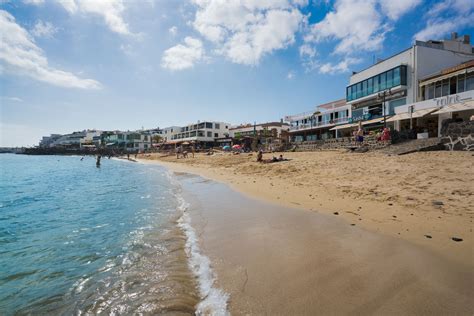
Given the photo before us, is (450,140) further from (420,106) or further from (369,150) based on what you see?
(420,106)

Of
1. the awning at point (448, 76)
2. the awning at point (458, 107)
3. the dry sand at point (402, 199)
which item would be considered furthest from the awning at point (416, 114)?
the dry sand at point (402, 199)

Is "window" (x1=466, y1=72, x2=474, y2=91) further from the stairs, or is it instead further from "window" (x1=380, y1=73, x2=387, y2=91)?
the stairs

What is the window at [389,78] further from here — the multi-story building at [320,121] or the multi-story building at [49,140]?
the multi-story building at [49,140]

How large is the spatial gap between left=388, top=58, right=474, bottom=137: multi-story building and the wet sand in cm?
1914

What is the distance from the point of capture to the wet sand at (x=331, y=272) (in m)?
2.42

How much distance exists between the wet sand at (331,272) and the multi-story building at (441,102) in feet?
62.8

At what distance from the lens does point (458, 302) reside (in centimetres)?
232

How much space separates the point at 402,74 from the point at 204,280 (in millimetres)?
31722

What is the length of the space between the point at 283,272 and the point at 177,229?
125 inches

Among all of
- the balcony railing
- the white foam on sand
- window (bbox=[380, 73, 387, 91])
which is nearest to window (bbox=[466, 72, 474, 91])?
window (bbox=[380, 73, 387, 91])

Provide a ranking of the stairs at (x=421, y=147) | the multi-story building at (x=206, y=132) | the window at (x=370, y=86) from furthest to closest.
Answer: the multi-story building at (x=206, y=132), the window at (x=370, y=86), the stairs at (x=421, y=147)

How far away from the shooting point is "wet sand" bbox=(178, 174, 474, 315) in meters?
2.42

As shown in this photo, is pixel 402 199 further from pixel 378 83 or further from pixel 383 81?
pixel 378 83

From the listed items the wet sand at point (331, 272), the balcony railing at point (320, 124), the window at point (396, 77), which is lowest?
the wet sand at point (331, 272)
